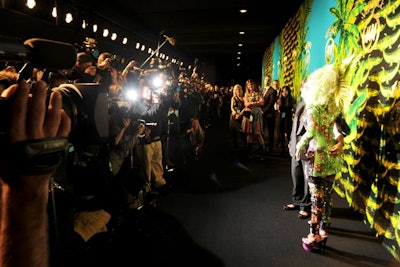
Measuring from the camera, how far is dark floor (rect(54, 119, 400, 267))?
93.8 inches

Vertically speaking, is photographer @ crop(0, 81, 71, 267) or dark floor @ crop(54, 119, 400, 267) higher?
photographer @ crop(0, 81, 71, 267)

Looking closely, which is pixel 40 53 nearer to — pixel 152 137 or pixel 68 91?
pixel 68 91

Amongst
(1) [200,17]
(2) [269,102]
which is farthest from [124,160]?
(1) [200,17]

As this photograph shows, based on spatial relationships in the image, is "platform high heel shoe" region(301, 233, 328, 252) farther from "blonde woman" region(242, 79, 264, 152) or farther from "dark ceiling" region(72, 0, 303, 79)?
"dark ceiling" region(72, 0, 303, 79)

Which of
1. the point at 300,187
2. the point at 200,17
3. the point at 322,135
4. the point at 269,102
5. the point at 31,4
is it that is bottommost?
the point at 300,187

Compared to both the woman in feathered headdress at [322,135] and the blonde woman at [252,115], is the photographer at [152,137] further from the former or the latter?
the blonde woman at [252,115]

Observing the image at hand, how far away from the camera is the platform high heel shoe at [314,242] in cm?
252

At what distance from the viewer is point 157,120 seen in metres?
3.76

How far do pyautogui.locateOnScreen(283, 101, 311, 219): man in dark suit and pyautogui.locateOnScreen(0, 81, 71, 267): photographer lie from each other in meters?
2.74

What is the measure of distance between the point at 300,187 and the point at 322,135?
118cm

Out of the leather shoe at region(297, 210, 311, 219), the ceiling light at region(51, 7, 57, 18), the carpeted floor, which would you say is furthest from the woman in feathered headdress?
the ceiling light at region(51, 7, 57, 18)

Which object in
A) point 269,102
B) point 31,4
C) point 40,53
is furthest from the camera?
point 269,102

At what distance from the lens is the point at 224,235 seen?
2.80 metres

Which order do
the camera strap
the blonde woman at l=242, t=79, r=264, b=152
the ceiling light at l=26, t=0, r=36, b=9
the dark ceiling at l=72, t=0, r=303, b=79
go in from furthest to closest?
the dark ceiling at l=72, t=0, r=303, b=79
the blonde woman at l=242, t=79, r=264, b=152
the ceiling light at l=26, t=0, r=36, b=9
the camera strap
